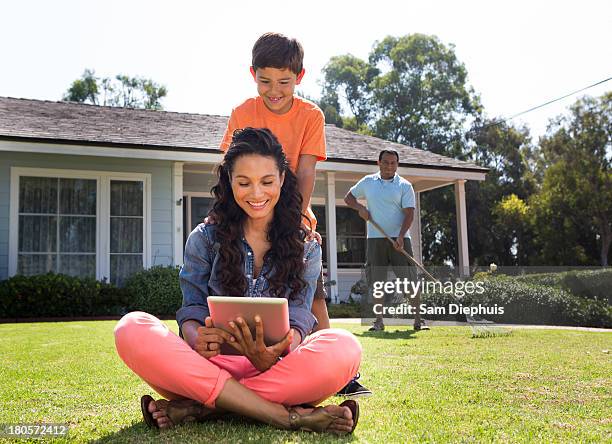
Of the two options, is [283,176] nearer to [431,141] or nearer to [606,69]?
[606,69]

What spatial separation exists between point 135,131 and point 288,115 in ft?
32.0

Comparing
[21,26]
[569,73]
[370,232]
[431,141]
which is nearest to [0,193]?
→ [370,232]

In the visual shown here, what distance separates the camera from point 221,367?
2516mm

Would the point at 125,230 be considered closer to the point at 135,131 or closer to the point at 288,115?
the point at 135,131

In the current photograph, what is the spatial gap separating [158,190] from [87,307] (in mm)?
2727

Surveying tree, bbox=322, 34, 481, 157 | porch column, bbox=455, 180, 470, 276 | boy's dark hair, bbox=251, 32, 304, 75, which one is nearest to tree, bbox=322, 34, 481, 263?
tree, bbox=322, 34, 481, 157

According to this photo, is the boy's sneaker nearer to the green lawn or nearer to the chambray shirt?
the green lawn

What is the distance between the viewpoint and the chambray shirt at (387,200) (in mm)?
7465

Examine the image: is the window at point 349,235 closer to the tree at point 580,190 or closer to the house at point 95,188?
the house at point 95,188

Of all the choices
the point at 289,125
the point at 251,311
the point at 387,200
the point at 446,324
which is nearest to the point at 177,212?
the point at 446,324

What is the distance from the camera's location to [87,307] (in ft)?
35.1

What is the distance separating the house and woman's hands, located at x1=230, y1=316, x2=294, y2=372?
9.60 meters

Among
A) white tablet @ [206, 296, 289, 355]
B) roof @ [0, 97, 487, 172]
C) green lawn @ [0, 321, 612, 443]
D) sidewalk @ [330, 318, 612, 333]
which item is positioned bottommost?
sidewalk @ [330, 318, 612, 333]

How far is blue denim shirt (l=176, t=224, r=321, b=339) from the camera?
2.65 metres
